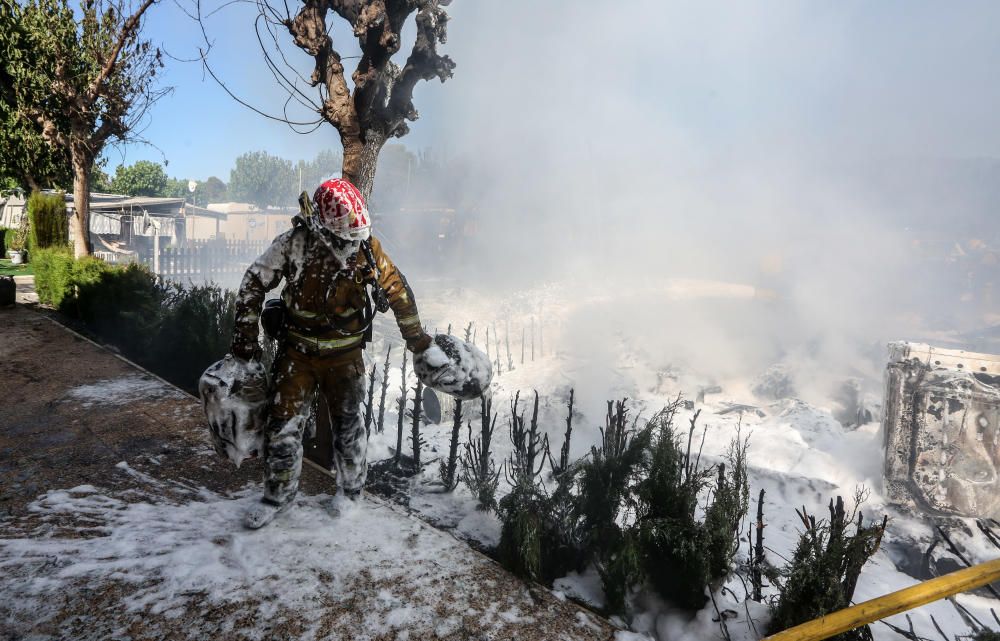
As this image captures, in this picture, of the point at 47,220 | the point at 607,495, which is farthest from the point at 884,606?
the point at 47,220

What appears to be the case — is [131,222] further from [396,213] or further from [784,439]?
[784,439]

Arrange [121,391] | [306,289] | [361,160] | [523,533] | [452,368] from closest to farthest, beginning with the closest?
[523,533]
[306,289]
[452,368]
[361,160]
[121,391]

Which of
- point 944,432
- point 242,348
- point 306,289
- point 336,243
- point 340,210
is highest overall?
point 340,210

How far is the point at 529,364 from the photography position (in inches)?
604

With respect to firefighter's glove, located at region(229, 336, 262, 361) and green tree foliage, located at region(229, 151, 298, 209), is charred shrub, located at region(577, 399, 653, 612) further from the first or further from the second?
green tree foliage, located at region(229, 151, 298, 209)

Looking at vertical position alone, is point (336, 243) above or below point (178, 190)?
below

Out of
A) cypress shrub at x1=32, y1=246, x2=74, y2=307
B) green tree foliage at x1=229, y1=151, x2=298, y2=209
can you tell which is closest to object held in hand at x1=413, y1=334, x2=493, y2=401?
cypress shrub at x1=32, y1=246, x2=74, y2=307

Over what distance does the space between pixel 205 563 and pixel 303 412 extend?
0.85m

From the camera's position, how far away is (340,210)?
2.72m

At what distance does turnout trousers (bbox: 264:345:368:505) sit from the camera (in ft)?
9.54

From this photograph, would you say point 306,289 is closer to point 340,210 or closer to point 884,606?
point 340,210

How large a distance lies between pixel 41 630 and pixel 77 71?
13.1 meters

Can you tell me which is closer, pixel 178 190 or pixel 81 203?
pixel 81 203

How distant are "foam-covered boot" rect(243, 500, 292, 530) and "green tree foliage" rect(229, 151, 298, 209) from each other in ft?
279
